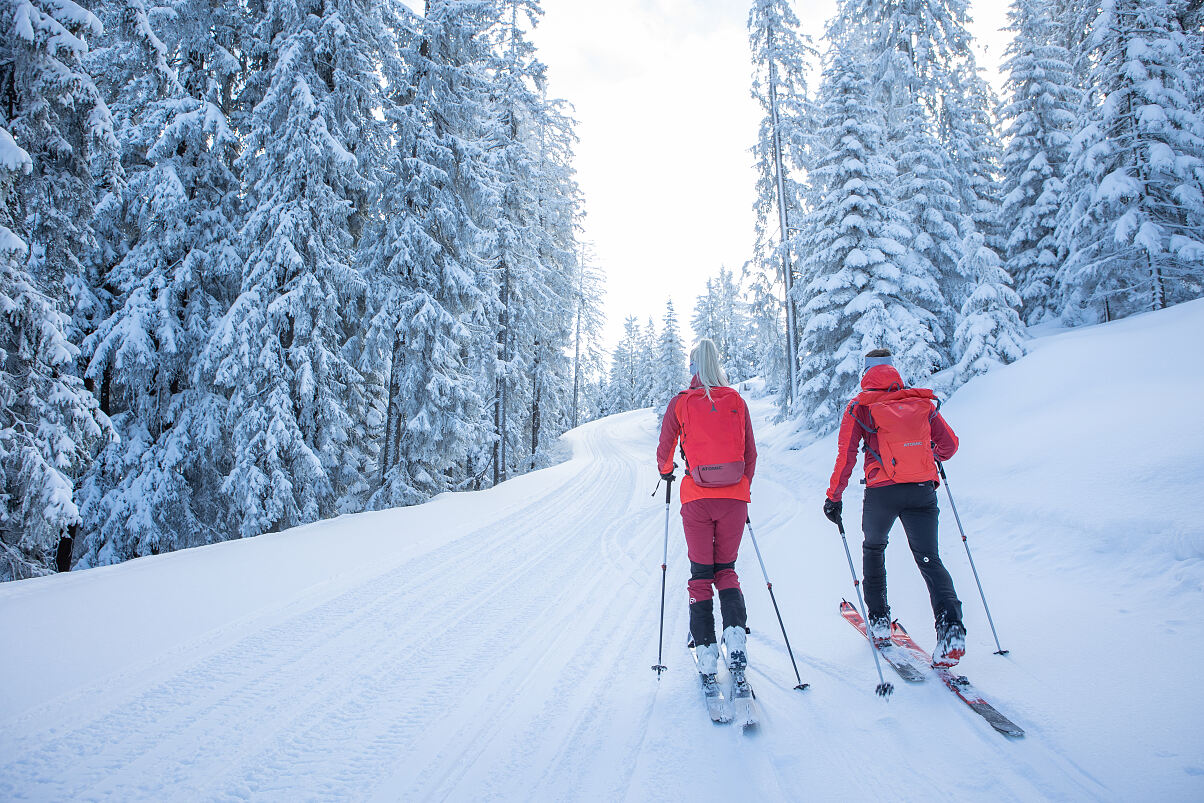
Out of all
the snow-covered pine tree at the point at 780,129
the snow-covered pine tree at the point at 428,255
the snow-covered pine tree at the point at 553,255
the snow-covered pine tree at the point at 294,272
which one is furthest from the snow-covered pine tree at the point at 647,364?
the snow-covered pine tree at the point at 294,272

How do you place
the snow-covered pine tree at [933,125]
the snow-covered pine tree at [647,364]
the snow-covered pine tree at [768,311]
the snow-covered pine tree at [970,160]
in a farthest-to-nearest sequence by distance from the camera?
the snow-covered pine tree at [647,364]
the snow-covered pine tree at [768,311]
the snow-covered pine tree at [970,160]
the snow-covered pine tree at [933,125]

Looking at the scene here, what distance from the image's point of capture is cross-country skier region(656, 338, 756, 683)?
3.44 metres

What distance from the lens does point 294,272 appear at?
11.8m

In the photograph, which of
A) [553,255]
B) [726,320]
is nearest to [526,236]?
[553,255]

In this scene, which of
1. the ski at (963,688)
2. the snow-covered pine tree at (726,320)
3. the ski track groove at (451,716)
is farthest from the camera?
the snow-covered pine tree at (726,320)

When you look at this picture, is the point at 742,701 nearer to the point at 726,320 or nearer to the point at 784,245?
the point at 784,245

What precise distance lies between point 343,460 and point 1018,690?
14.0 metres

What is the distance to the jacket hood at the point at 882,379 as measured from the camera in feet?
12.8

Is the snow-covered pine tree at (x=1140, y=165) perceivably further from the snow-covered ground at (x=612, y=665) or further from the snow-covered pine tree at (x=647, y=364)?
the snow-covered pine tree at (x=647, y=364)

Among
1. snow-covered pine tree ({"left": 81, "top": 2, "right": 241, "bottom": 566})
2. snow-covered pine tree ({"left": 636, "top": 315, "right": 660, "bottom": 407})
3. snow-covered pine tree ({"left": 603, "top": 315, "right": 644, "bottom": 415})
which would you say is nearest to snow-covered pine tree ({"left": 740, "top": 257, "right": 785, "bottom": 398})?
snow-covered pine tree ({"left": 81, "top": 2, "right": 241, "bottom": 566})

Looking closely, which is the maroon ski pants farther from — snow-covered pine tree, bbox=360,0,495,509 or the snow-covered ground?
snow-covered pine tree, bbox=360,0,495,509

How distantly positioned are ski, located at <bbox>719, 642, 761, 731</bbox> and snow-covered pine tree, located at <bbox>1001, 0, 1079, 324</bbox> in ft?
74.8

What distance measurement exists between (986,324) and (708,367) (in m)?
12.7

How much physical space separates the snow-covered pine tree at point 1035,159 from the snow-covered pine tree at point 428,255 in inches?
780
